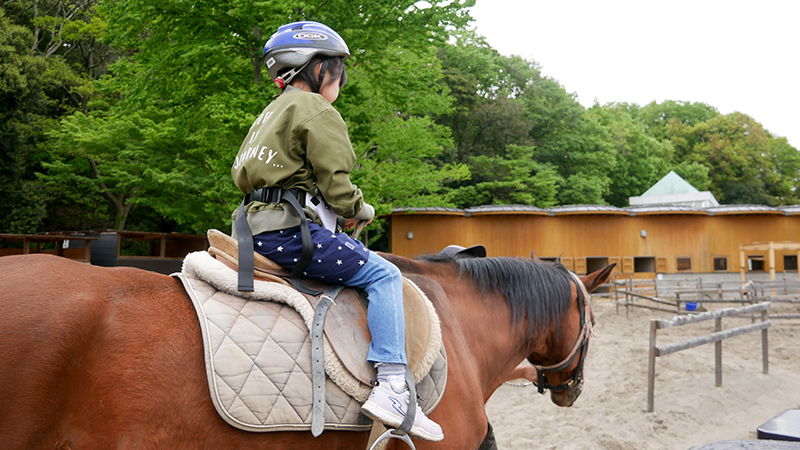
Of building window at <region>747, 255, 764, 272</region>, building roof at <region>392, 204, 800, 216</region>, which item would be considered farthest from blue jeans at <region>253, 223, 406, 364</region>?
building window at <region>747, 255, 764, 272</region>

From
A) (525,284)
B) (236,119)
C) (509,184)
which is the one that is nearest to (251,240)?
(525,284)

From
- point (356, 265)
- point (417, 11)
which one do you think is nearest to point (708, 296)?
point (417, 11)

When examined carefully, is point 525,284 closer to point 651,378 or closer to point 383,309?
point 383,309

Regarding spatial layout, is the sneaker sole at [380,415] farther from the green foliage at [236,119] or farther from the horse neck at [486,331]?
the green foliage at [236,119]

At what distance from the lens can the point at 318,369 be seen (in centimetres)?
184

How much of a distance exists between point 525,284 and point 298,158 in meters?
1.76

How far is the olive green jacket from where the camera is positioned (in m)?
2.00

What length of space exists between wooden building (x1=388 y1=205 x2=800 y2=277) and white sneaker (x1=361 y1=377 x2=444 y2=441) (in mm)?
21108

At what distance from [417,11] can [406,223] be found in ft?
42.4

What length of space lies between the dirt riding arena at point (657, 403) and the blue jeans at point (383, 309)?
4100 millimetres

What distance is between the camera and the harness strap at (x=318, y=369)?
70.2 inches

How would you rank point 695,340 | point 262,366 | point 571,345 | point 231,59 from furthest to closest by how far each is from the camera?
point 231,59, point 695,340, point 571,345, point 262,366

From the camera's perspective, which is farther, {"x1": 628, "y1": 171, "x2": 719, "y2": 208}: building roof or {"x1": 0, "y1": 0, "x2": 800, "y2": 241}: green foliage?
{"x1": 628, "y1": 171, "x2": 719, "y2": 208}: building roof

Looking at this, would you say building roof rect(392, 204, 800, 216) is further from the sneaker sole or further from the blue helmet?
the sneaker sole
